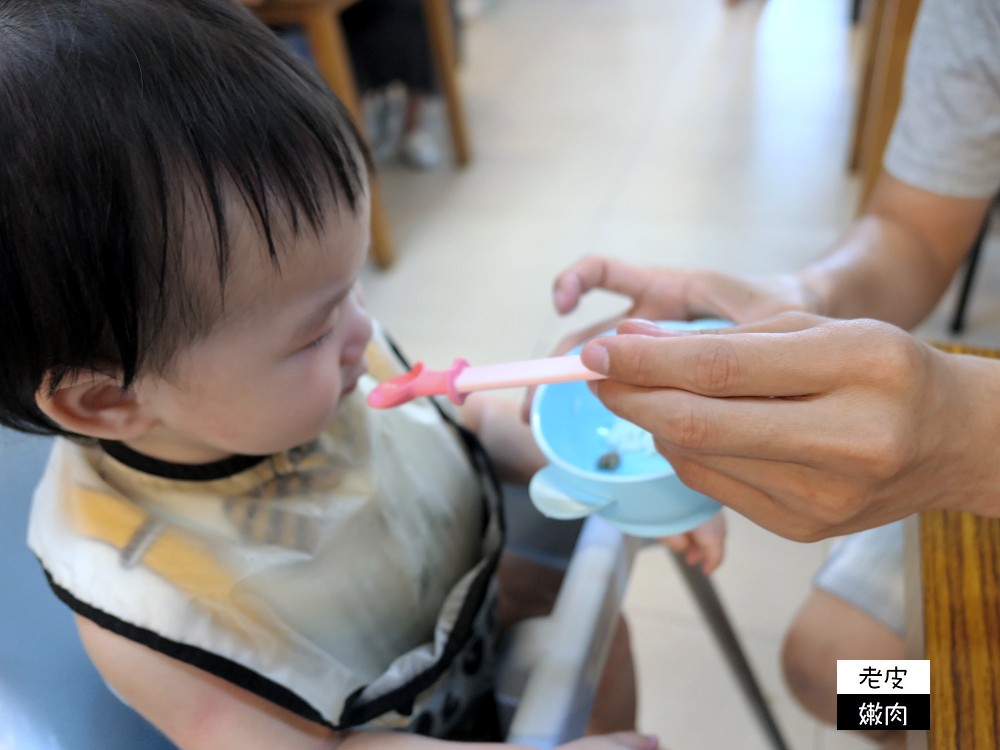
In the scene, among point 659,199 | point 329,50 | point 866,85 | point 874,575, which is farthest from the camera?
point 659,199

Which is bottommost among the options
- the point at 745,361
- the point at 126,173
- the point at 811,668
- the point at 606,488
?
the point at 811,668

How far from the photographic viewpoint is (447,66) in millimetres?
2260

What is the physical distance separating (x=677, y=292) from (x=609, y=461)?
8.1 inches

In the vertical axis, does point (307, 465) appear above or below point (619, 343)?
below

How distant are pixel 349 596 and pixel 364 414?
16 cm

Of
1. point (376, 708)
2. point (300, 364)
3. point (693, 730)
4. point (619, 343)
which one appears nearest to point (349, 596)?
point (376, 708)

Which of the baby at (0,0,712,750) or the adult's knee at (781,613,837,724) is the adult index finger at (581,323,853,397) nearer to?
the baby at (0,0,712,750)

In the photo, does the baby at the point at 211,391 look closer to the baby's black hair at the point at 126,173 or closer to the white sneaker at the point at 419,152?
the baby's black hair at the point at 126,173

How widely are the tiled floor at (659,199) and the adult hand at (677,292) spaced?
1.77 ft

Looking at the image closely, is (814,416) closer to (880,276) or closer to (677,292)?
(677,292)

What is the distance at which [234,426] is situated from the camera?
20.4 inches

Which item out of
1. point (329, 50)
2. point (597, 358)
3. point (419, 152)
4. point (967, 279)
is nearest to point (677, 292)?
point (597, 358)

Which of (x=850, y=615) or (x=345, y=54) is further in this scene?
(x=345, y=54)

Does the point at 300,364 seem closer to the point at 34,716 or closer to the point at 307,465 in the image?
the point at 307,465
